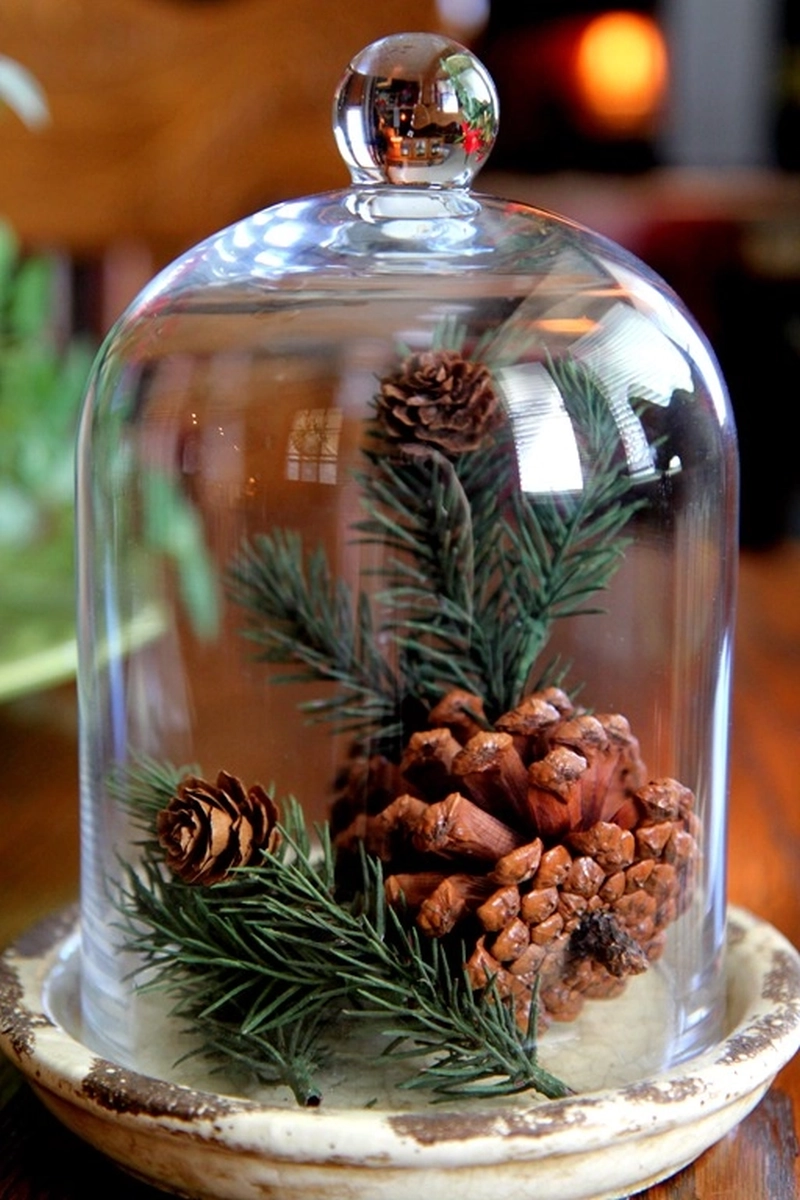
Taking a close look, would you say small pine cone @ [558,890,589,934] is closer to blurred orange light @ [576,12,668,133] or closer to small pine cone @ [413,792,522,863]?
small pine cone @ [413,792,522,863]

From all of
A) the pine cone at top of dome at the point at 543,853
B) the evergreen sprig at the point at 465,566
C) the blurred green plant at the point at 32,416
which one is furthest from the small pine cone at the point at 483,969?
the blurred green plant at the point at 32,416

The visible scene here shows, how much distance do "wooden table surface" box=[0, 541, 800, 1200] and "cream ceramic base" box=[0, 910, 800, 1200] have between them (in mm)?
15

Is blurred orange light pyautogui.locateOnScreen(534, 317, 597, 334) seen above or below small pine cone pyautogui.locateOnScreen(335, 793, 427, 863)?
above

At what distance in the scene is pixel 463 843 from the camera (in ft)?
1.40

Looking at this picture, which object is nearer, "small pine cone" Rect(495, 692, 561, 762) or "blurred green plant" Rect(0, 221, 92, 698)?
"small pine cone" Rect(495, 692, 561, 762)

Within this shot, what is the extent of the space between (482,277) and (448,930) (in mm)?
201

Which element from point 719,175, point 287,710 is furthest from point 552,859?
point 719,175

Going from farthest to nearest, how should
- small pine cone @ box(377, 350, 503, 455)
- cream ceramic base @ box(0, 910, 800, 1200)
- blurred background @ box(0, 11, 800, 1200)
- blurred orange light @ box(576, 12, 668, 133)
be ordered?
blurred orange light @ box(576, 12, 668, 133) < blurred background @ box(0, 11, 800, 1200) < small pine cone @ box(377, 350, 503, 455) < cream ceramic base @ box(0, 910, 800, 1200)

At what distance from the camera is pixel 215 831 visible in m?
0.44

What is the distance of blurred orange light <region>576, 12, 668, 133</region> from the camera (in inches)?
124

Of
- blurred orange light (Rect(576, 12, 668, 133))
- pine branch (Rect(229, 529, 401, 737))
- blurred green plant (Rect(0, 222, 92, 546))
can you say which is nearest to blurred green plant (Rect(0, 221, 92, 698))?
blurred green plant (Rect(0, 222, 92, 546))

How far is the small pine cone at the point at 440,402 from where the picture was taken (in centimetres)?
48

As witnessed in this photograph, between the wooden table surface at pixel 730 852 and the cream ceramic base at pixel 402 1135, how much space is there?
0.02 m

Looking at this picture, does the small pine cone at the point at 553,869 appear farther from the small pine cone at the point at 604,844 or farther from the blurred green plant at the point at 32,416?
the blurred green plant at the point at 32,416
